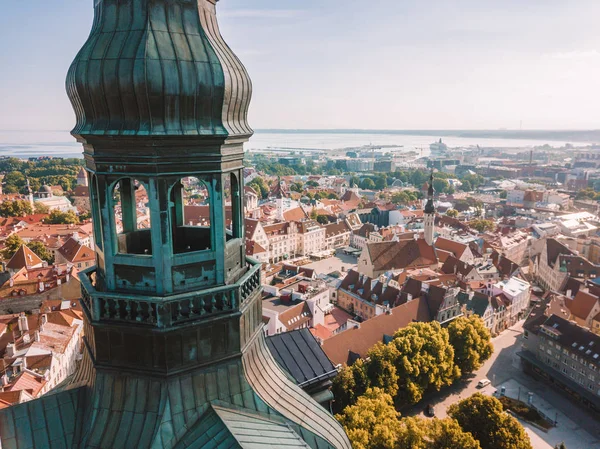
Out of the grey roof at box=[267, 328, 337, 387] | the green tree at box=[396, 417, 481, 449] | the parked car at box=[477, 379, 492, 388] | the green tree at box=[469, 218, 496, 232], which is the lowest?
the parked car at box=[477, 379, 492, 388]

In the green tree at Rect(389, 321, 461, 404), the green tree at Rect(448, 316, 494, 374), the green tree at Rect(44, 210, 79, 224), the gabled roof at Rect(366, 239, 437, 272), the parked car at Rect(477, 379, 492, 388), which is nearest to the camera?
the green tree at Rect(389, 321, 461, 404)

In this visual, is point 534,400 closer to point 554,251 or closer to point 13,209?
point 554,251

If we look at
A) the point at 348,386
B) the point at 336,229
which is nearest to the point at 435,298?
the point at 348,386

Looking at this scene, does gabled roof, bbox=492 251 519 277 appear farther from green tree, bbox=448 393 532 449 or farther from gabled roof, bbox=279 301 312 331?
green tree, bbox=448 393 532 449

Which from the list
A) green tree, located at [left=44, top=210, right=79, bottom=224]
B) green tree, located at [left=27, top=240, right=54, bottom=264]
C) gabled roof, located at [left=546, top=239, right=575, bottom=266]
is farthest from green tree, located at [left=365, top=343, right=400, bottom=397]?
green tree, located at [left=44, top=210, right=79, bottom=224]

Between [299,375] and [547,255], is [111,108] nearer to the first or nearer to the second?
[299,375]
